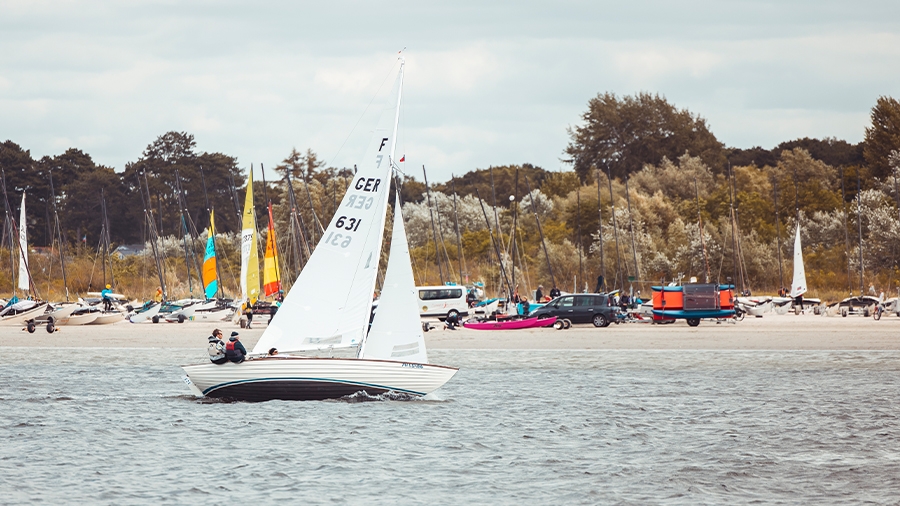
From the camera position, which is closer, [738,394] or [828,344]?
[738,394]

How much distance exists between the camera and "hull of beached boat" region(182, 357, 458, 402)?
75.5 ft

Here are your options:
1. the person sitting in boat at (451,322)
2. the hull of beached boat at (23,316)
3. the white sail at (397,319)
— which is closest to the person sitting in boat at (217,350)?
the white sail at (397,319)

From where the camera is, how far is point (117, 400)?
26250 millimetres

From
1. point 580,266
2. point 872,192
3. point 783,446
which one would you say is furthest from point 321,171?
point 783,446

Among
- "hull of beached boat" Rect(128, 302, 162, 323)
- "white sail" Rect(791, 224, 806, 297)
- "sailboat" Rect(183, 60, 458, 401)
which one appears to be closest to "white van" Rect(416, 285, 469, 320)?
"hull of beached boat" Rect(128, 302, 162, 323)

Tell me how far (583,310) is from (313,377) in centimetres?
2966

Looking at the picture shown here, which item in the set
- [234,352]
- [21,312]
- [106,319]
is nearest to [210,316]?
[106,319]

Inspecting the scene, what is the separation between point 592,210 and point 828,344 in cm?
4151

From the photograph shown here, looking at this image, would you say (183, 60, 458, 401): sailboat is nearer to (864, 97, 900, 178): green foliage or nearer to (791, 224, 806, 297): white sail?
(791, 224, 806, 297): white sail

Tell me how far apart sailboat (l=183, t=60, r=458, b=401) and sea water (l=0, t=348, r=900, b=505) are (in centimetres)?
72

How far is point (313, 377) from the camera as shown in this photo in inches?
913

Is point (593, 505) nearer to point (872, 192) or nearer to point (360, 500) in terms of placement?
point (360, 500)

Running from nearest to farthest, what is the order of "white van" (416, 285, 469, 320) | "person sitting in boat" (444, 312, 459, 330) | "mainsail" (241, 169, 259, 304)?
"person sitting in boat" (444, 312, 459, 330) → "white van" (416, 285, 469, 320) → "mainsail" (241, 169, 259, 304)

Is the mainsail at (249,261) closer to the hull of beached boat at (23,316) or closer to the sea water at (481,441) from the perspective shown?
the hull of beached boat at (23,316)
